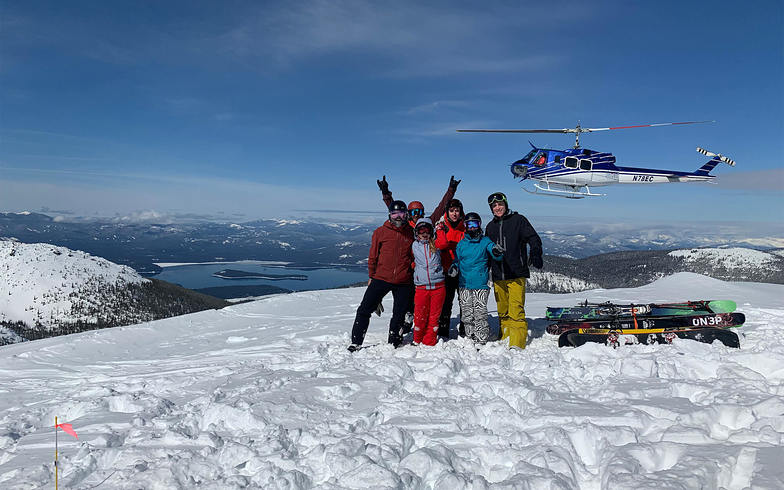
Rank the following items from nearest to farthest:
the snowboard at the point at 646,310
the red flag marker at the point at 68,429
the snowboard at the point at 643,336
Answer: the red flag marker at the point at 68,429 → the snowboard at the point at 643,336 → the snowboard at the point at 646,310

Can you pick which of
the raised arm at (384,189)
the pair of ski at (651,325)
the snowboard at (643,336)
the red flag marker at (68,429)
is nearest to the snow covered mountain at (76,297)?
the raised arm at (384,189)

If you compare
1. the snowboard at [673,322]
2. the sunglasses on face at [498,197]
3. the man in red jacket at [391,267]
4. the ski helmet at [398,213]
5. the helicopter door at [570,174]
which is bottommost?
the snowboard at [673,322]

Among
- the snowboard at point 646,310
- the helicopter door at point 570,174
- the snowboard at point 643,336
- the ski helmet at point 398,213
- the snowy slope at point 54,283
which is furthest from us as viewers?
the snowy slope at point 54,283

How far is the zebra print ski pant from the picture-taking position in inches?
296

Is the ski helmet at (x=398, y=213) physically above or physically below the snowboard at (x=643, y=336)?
above

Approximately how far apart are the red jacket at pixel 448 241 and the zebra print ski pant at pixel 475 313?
663 millimetres

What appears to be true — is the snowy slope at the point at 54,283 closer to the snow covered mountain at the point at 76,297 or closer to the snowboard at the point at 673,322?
the snow covered mountain at the point at 76,297

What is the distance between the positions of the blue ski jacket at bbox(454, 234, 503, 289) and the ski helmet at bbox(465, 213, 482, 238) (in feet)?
0.32

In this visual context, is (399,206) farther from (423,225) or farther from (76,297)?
(76,297)

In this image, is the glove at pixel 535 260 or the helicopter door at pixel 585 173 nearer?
the glove at pixel 535 260

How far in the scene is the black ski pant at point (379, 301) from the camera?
750 centimetres

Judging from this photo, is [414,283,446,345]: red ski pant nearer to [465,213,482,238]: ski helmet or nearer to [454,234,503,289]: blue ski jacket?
[454,234,503,289]: blue ski jacket

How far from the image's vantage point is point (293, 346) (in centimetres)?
881

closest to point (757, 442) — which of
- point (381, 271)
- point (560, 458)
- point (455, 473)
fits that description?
point (560, 458)
